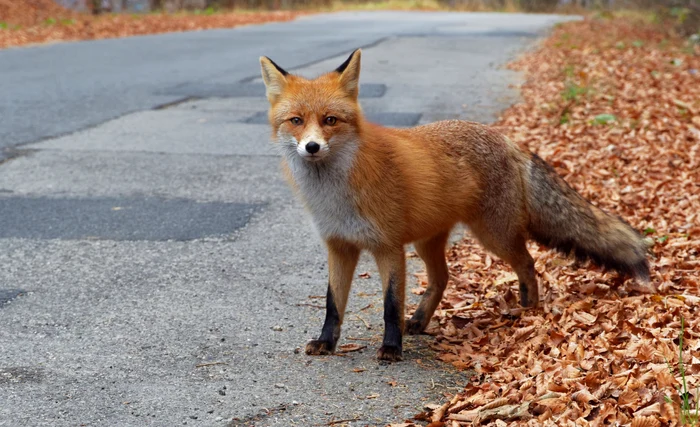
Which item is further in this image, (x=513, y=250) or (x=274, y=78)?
(x=513, y=250)

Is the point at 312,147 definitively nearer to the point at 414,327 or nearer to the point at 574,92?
the point at 414,327

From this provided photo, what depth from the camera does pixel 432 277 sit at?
546 centimetres

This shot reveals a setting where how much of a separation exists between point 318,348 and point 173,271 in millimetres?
1711

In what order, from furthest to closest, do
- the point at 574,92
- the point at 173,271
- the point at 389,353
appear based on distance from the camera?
1. the point at 574,92
2. the point at 173,271
3. the point at 389,353

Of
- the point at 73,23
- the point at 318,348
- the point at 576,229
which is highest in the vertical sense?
the point at 576,229

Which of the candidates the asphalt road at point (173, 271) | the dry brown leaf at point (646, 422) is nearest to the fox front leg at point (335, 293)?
the asphalt road at point (173, 271)

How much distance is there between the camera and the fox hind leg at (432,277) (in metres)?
5.39

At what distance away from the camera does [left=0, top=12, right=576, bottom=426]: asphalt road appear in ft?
13.6

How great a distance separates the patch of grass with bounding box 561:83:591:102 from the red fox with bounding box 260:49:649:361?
6581 millimetres

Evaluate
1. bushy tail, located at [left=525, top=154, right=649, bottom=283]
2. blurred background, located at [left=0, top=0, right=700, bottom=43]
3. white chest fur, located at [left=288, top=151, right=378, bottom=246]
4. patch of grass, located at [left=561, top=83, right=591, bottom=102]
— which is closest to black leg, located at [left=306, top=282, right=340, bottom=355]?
white chest fur, located at [left=288, top=151, right=378, bottom=246]

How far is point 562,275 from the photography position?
6.11 metres

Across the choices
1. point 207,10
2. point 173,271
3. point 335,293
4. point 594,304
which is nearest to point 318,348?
point 335,293

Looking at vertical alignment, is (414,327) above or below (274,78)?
below

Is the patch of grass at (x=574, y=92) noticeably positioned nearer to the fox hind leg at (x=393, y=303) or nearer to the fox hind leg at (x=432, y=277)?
the fox hind leg at (x=432, y=277)
